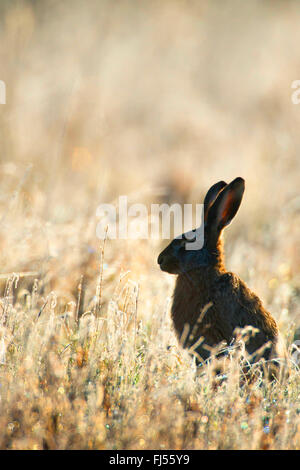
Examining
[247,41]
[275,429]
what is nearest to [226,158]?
[275,429]

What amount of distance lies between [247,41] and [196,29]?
6.00 ft

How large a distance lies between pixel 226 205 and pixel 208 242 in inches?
12.1

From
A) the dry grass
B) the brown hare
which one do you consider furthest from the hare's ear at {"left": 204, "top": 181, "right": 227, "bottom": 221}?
A: the dry grass

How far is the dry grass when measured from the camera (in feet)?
9.37

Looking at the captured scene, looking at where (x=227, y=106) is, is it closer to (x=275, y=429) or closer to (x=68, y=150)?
(x=68, y=150)

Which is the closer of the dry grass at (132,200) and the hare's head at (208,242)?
the dry grass at (132,200)

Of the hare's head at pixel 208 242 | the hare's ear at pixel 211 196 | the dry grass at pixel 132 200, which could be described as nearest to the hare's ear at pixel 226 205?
the hare's head at pixel 208 242

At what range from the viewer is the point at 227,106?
48.6 ft

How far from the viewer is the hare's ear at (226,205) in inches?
157

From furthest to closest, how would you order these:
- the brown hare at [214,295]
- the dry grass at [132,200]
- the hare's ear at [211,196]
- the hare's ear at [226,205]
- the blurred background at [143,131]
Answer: the blurred background at [143,131] → the hare's ear at [211,196] → the hare's ear at [226,205] → the brown hare at [214,295] → the dry grass at [132,200]

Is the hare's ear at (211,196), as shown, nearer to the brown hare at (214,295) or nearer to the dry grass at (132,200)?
the brown hare at (214,295)

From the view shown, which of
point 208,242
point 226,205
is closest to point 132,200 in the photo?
point 208,242

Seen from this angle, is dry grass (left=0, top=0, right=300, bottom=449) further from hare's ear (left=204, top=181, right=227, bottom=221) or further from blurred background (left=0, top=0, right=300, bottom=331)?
hare's ear (left=204, top=181, right=227, bottom=221)

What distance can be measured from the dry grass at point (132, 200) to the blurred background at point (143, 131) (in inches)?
1.3
